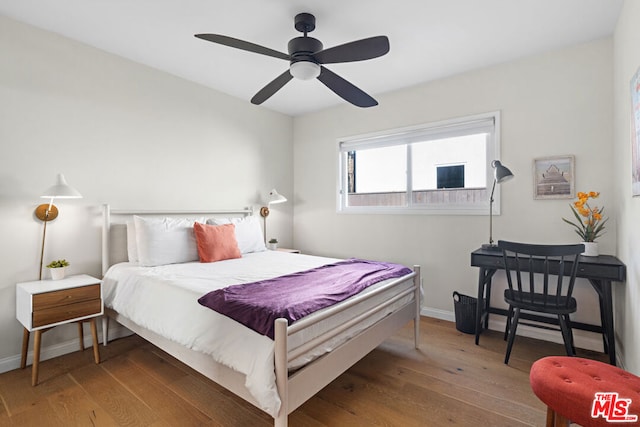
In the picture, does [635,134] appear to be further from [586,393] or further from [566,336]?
[586,393]


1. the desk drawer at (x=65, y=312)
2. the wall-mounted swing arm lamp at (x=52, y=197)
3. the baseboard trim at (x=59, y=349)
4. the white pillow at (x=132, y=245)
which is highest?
the wall-mounted swing arm lamp at (x=52, y=197)

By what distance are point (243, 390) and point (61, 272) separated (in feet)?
6.15

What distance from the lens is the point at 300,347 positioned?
1565 mm

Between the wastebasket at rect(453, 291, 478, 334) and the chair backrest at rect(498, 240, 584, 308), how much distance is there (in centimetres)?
48

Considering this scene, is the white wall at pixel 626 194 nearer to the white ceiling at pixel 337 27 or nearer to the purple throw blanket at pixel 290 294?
the white ceiling at pixel 337 27

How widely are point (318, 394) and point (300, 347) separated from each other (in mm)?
699

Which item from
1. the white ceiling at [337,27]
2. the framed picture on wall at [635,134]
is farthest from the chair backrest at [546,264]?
the white ceiling at [337,27]

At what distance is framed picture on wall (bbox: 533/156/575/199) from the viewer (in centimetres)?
276

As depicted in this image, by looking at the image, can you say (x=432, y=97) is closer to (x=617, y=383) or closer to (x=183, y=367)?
(x=617, y=383)

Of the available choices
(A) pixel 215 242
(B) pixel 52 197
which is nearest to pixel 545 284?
(A) pixel 215 242

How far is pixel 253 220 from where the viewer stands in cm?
369

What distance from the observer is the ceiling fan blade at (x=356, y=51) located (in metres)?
1.93

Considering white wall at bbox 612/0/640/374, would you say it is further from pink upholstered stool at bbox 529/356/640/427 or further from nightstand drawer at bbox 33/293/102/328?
nightstand drawer at bbox 33/293/102/328

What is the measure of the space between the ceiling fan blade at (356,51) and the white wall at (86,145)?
1930 millimetres
